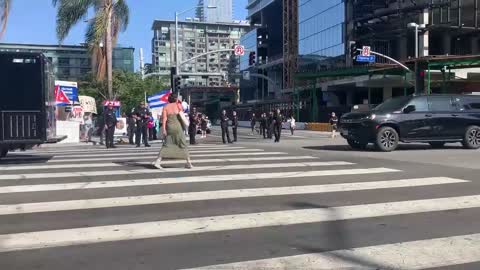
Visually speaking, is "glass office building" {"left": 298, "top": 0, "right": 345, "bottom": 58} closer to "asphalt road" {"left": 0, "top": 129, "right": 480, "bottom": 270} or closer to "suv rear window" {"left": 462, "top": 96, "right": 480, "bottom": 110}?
"suv rear window" {"left": 462, "top": 96, "right": 480, "bottom": 110}

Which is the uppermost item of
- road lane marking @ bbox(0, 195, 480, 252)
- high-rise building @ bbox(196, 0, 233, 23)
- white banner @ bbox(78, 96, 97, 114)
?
high-rise building @ bbox(196, 0, 233, 23)

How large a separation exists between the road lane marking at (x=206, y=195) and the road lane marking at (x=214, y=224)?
1211mm

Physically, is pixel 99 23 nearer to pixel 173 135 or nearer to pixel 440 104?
pixel 440 104

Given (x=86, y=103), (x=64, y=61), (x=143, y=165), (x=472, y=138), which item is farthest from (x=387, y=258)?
(x=64, y=61)

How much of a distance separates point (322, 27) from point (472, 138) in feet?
212

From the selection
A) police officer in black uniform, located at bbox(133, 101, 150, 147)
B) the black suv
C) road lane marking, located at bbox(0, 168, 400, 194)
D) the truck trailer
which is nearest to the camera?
road lane marking, located at bbox(0, 168, 400, 194)

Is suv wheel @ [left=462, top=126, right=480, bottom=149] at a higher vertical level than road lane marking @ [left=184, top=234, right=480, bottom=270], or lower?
higher

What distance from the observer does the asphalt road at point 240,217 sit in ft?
18.1

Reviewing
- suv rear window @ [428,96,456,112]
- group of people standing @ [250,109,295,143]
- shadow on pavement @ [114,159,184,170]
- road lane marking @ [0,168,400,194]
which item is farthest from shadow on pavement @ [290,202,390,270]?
group of people standing @ [250,109,295,143]

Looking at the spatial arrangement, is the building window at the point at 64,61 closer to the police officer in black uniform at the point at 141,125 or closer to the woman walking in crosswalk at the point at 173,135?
the police officer in black uniform at the point at 141,125

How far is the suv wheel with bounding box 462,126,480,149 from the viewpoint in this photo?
18.0 metres

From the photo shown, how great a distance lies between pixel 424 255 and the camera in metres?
5.61

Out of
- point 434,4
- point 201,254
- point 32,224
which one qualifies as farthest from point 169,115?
point 434,4

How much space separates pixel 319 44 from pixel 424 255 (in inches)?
3099
